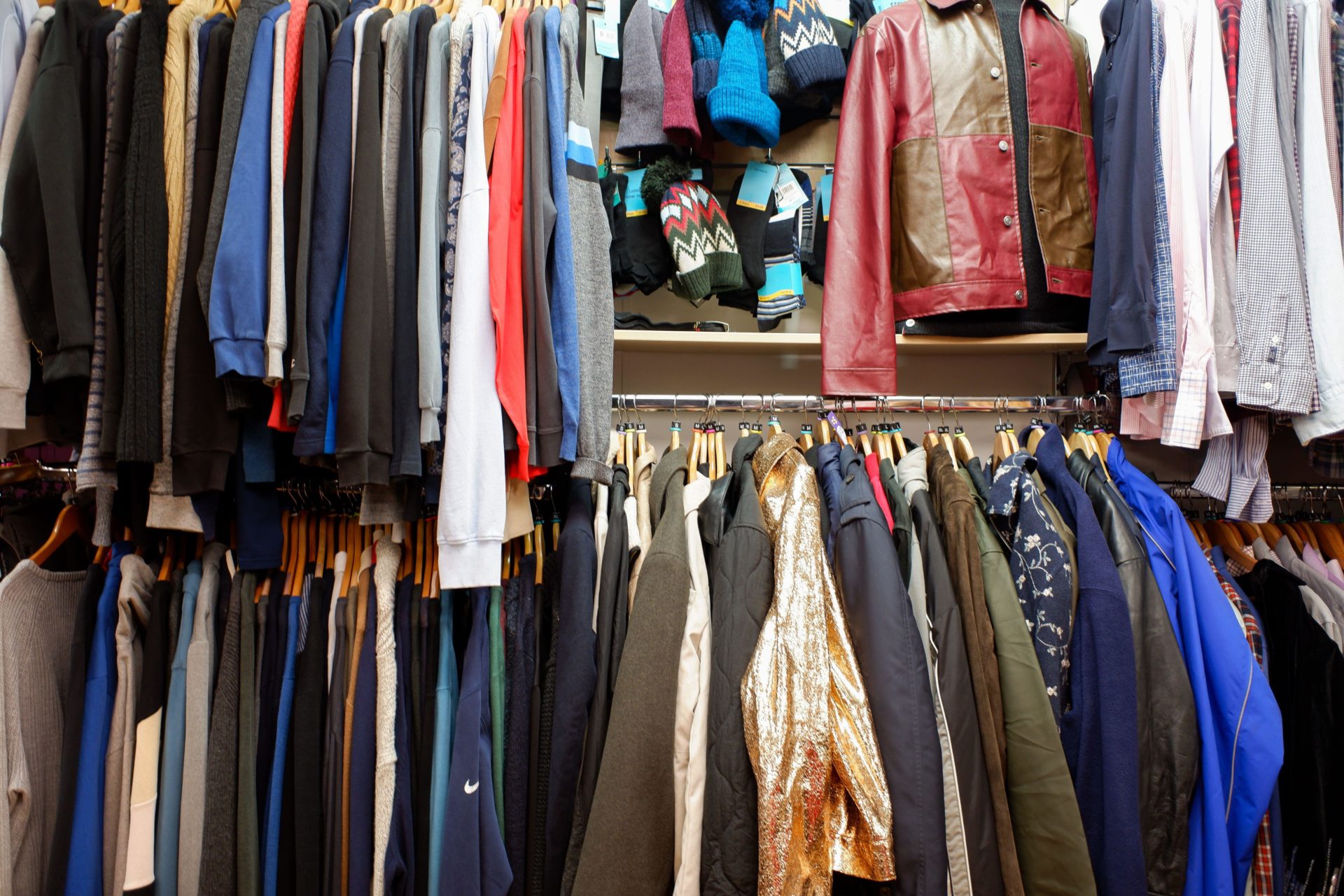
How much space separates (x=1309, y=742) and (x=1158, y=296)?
0.94 metres

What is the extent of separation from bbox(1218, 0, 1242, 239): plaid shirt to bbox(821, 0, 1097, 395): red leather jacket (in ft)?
0.91

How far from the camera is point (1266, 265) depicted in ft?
5.13

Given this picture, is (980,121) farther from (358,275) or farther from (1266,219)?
(358,275)

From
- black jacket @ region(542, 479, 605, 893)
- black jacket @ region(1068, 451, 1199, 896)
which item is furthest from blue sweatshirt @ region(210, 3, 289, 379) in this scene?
black jacket @ region(1068, 451, 1199, 896)

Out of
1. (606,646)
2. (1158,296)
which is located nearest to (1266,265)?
(1158,296)

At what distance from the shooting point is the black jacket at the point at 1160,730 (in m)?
1.34

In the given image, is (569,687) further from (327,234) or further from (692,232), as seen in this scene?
(692,232)

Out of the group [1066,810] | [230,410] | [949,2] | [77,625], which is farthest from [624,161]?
[1066,810]

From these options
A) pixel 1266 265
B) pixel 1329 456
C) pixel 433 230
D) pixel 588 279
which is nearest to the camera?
pixel 433 230

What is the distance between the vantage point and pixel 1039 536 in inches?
56.9

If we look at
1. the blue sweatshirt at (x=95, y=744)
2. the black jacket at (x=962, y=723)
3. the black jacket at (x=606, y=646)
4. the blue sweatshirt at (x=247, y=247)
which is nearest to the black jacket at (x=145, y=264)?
the blue sweatshirt at (x=247, y=247)

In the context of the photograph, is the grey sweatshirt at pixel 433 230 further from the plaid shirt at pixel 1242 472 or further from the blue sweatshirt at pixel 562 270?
the plaid shirt at pixel 1242 472

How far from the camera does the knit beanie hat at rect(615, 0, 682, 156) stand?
1804 mm

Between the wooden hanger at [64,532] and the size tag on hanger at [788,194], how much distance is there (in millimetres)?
1796
